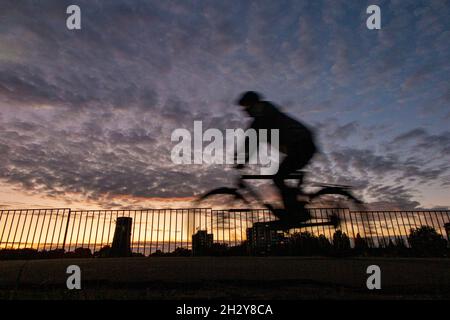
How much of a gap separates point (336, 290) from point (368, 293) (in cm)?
41

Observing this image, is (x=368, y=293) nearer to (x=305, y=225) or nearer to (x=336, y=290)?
(x=336, y=290)

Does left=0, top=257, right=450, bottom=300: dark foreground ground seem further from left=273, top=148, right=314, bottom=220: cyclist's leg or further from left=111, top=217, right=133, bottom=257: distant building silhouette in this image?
left=111, top=217, right=133, bottom=257: distant building silhouette

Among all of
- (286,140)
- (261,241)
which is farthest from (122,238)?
(286,140)

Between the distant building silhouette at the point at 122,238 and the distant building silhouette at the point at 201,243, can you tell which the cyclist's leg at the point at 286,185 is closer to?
the distant building silhouette at the point at 201,243

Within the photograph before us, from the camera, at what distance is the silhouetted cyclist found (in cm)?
539

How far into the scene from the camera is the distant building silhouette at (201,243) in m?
9.58

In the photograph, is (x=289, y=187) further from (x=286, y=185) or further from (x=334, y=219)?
(x=334, y=219)

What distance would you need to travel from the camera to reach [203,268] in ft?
17.9

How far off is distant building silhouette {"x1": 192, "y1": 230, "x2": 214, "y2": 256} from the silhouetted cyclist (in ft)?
15.9

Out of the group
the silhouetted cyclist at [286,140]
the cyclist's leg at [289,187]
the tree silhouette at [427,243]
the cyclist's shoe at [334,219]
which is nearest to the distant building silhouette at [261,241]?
the cyclist's shoe at [334,219]

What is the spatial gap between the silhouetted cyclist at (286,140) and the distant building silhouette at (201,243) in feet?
15.9
